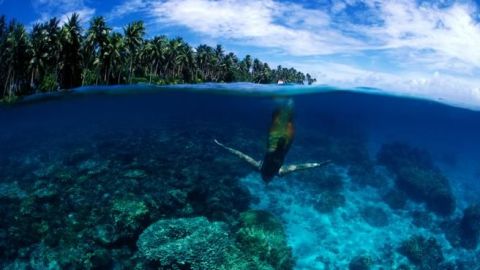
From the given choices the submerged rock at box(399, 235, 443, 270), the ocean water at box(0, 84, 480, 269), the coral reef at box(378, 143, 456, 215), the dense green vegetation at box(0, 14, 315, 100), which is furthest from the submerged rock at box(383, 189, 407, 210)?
the dense green vegetation at box(0, 14, 315, 100)

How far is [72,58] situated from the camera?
36844 mm

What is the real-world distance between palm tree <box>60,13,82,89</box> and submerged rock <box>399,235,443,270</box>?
3474 cm

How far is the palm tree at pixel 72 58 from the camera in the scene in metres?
36.3

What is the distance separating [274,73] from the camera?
80.7 m

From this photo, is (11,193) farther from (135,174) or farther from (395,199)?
(395,199)

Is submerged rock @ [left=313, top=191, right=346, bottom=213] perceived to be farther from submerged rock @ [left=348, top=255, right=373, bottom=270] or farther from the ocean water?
submerged rock @ [left=348, top=255, right=373, bottom=270]

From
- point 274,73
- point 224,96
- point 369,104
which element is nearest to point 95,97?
point 224,96

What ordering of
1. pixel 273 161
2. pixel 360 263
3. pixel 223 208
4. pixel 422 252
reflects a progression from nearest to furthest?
pixel 273 161 < pixel 360 263 < pixel 223 208 < pixel 422 252

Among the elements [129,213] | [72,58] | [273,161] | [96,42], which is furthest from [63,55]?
[273,161]

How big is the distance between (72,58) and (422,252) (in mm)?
36458

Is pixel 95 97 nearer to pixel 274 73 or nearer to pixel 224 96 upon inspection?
pixel 224 96

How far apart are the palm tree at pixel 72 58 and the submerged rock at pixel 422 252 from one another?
114 ft

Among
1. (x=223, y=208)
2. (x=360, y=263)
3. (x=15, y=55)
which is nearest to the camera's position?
(x=360, y=263)

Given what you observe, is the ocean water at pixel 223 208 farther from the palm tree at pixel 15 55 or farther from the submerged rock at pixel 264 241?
the palm tree at pixel 15 55
